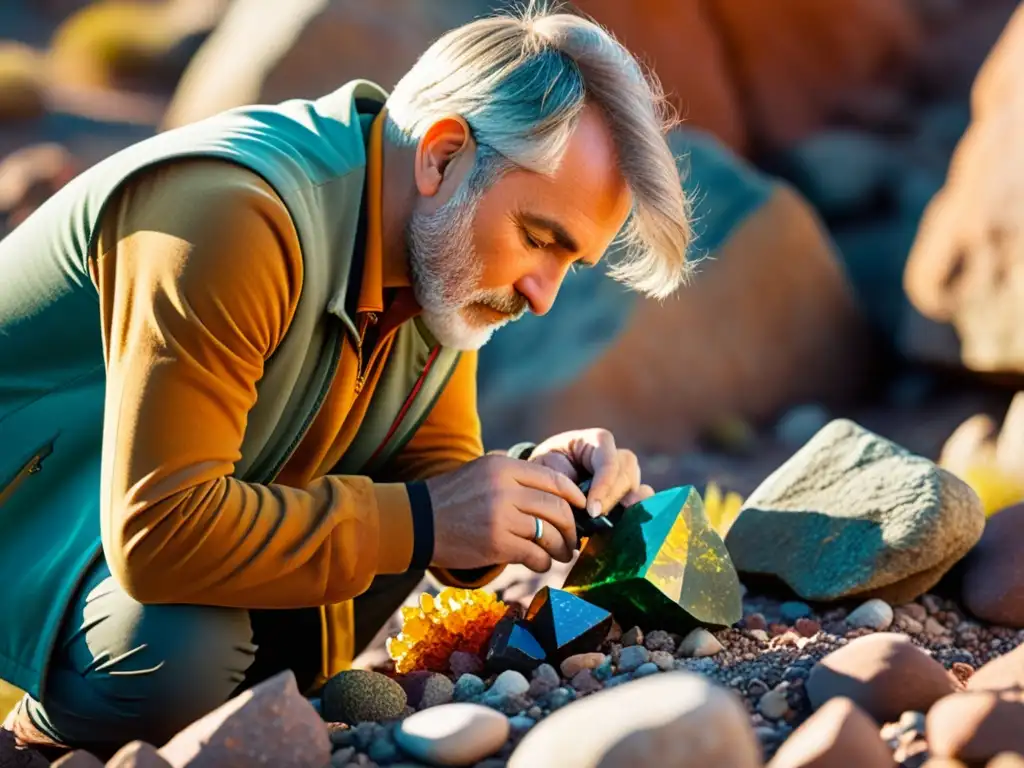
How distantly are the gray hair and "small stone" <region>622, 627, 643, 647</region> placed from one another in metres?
0.86

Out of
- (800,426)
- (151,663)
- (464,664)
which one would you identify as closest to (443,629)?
(464,664)

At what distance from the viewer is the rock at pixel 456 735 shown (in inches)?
87.7

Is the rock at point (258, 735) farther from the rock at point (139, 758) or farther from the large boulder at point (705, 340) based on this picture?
the large boulder at point (705, 340)

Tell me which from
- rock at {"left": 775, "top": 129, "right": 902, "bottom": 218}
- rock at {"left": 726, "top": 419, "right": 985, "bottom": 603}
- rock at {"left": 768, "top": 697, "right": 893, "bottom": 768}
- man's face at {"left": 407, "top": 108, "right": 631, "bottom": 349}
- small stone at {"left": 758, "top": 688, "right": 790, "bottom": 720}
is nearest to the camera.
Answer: rock at {"left": 768, "top": 697, "right": 893, "bottom": 768}

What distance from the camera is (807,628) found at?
2973mm

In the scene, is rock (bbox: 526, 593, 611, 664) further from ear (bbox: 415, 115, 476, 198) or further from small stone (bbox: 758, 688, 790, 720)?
ear (bbox: 415, 115, 476, 198)

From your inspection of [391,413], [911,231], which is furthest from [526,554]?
[911,231]

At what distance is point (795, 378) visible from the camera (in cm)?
704

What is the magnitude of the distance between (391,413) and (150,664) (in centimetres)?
84

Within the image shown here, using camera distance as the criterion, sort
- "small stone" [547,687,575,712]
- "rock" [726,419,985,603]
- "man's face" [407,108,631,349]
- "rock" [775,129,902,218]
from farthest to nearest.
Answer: "rock" [775,129,902,218] < "rock" [726,419,985,603] < "man's face" [407,108,631,349] < "small stone" [547,687,575,712]

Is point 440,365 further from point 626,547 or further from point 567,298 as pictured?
point 567,298

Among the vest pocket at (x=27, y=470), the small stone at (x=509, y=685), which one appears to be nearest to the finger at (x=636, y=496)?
the small stone at (x=509, y=685)

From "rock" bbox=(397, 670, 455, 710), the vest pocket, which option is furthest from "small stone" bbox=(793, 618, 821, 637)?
the vest pocket

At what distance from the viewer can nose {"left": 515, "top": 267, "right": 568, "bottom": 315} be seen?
9.24 feet
